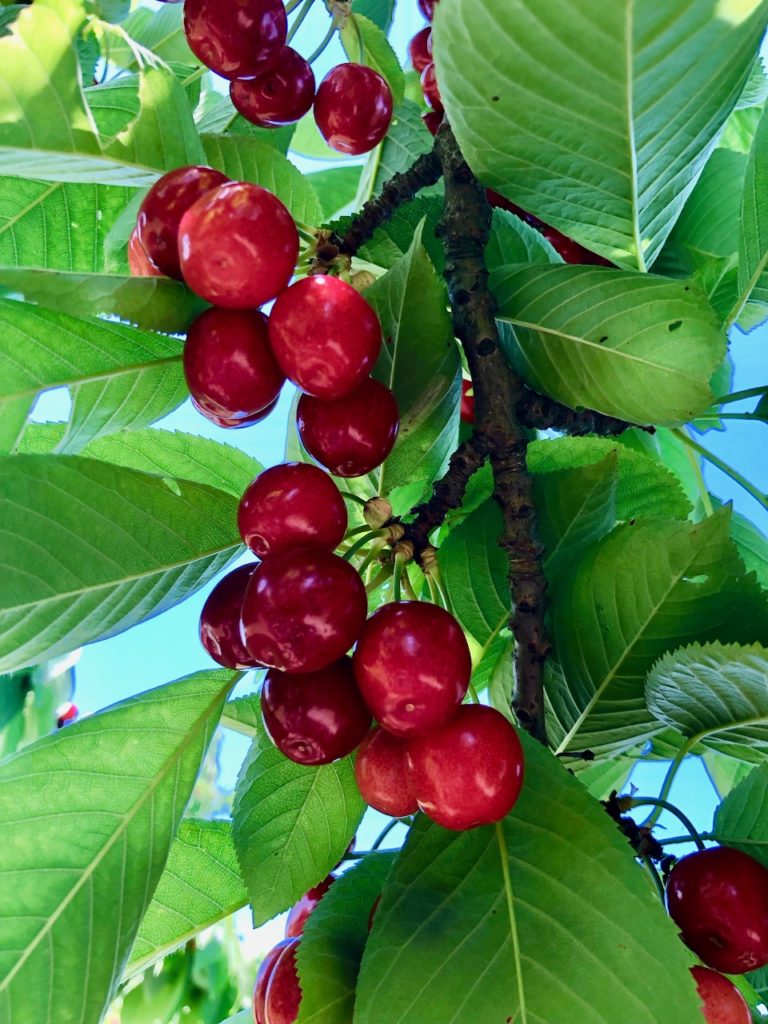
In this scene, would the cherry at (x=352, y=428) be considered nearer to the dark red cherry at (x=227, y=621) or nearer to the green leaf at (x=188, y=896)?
the dark red cherry at (x=227, y=621)

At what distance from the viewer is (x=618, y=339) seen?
62 centimetres

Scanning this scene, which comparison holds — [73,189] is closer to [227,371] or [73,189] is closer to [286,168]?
[286,168]

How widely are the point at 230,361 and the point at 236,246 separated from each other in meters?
0.07

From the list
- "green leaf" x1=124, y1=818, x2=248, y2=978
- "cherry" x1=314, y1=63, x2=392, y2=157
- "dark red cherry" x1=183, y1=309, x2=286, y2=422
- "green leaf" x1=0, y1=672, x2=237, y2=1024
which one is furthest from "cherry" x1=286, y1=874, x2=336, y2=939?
"cherry" x1=314, y1=63, x2=392, y2=157

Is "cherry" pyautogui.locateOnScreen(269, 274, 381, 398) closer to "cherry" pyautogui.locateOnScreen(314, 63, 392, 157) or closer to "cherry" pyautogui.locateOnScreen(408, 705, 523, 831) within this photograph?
"cherry" pyautogui.locateOnScreen(408, 705, 523, 831)

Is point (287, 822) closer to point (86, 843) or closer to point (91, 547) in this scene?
point (86, 843)

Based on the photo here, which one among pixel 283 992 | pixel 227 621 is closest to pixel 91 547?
pixel 227 621

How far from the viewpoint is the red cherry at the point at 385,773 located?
0.60 meters

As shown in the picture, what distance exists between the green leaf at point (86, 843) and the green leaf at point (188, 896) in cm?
18

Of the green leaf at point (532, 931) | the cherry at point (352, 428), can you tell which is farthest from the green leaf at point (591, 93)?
the green leaf at point (532, 931)

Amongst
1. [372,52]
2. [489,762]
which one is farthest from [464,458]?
[372,52]

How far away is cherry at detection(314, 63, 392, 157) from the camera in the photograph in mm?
879

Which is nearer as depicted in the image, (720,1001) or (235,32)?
(720,1001)

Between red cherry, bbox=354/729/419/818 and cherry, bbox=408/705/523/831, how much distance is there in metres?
0.03
